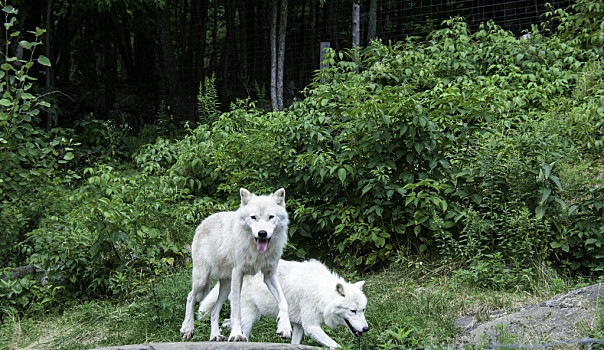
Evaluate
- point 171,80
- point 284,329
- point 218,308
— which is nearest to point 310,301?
point 284,329

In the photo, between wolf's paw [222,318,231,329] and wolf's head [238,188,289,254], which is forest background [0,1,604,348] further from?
wolf's head [238,188,289,254]

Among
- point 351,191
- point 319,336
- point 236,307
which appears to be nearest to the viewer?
point 236,307

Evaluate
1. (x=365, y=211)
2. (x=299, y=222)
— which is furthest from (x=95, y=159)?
(x=365, y=211)

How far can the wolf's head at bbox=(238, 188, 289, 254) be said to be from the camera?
4.57 metres

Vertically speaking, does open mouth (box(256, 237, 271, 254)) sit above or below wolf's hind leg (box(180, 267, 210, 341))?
above

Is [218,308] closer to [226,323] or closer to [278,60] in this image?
[226,323]

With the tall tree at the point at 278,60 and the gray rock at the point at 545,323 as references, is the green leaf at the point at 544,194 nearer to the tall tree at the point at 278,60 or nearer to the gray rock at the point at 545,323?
the gray rock at the point at 545,323

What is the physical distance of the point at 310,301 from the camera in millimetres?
5117

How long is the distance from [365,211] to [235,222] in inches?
105

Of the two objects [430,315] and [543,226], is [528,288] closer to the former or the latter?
[543,226]

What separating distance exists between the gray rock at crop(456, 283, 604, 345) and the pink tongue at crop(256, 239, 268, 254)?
74.6 inches

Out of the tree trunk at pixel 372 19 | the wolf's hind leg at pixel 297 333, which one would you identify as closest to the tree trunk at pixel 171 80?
the tree trunk at pixel 372 19

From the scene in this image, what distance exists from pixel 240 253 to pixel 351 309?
3.40 feet

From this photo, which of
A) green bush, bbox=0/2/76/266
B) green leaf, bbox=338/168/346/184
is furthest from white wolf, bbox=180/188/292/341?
green bush, bbox=0/2/76/266
